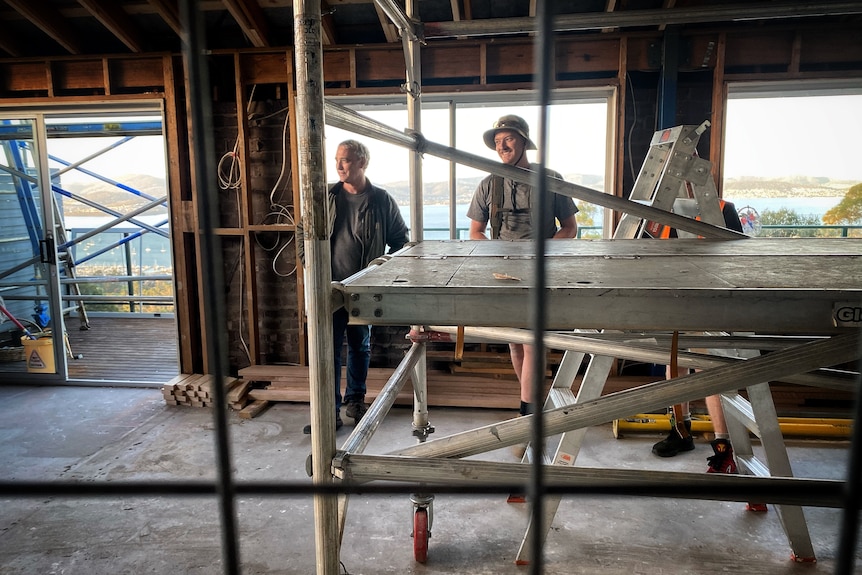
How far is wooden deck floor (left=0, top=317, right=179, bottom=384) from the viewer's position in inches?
202

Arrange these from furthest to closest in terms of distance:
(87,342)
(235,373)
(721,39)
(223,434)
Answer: (87,342) → (235,373) → (721,39) → (223,434)

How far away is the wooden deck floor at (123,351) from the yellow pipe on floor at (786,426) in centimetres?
395

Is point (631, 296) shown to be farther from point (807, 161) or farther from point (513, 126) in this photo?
point (807, 161)

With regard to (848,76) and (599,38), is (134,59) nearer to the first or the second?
(599,38)

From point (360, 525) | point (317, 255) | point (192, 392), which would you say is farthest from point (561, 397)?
point (192, 392)

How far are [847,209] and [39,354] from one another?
9089 millimetres

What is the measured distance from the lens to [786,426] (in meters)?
3.57

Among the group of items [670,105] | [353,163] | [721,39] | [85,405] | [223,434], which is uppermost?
[721,39]

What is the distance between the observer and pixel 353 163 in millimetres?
3514

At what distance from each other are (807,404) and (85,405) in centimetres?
559

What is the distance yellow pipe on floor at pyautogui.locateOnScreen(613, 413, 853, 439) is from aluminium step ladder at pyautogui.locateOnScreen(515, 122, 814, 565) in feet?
3.11

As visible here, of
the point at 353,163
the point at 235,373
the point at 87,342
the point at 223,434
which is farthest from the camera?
the point at 87,342

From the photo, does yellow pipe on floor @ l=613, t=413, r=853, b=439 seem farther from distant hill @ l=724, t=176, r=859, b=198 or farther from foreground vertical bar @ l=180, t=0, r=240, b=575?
distant hill @ l=724, t=176, r=859, b=198

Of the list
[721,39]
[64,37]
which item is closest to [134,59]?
[64,37]
